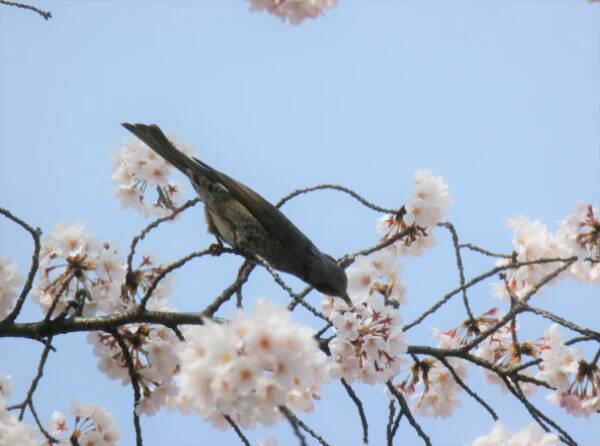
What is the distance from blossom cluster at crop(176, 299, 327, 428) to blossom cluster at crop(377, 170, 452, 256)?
224 cm

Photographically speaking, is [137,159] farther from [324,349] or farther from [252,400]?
[252,400]

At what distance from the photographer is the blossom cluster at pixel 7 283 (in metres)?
4.29

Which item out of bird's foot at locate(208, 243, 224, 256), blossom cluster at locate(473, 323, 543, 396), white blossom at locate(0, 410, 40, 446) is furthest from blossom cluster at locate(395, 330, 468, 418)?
white blossom at locate(0, 410, 40, 446)

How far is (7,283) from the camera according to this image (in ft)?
14.1

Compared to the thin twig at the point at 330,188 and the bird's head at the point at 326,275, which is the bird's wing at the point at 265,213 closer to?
the bird's head at the point at 326,275

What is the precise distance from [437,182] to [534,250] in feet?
2.69

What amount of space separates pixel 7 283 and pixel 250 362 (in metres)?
2.42

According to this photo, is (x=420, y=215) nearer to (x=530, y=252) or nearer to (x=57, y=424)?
(x=530, y=252)

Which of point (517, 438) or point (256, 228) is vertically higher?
point (256, 228)

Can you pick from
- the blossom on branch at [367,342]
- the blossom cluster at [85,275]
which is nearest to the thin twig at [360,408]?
the blossom on branch at [367,342]

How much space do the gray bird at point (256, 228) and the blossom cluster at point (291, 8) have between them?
1438 millimetres

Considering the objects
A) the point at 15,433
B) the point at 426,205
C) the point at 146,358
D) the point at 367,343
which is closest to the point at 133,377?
the point at 146,358

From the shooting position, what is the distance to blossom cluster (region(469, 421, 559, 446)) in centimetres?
343

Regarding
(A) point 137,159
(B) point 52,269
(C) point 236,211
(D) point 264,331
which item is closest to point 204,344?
(D) point 264,331
